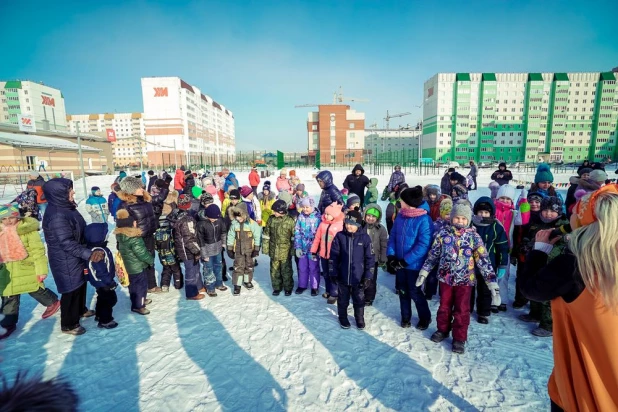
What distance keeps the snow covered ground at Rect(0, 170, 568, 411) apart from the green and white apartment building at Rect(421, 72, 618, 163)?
2796 inches

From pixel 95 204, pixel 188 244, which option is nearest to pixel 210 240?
pixel 188 244

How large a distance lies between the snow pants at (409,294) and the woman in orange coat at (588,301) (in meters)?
2.06

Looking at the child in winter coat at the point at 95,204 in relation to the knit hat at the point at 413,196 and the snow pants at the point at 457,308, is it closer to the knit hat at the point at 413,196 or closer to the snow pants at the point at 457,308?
the knit hat at the point at 413,196

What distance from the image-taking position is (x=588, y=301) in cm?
117

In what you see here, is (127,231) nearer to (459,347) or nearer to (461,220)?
(461,220)

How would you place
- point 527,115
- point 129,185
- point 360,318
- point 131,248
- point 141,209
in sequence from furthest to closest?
point 527,115 → point 141,209 → point 129,185 → point 131,248 → point 360,318

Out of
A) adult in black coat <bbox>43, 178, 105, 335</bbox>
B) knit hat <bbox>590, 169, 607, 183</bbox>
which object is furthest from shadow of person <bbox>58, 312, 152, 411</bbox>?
knit hat <bbox>590, 169, 607, 183</bbox>

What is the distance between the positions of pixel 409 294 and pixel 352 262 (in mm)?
816

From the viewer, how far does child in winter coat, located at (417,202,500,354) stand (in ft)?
9.95

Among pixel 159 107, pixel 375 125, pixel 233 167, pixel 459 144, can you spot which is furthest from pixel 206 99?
pixel 375 125

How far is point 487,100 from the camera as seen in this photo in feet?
211

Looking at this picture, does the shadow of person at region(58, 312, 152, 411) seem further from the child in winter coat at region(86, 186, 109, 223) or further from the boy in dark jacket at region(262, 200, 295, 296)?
the child in winter coat at region(86, 186, 109, 223)

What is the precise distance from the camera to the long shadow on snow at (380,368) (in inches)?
101

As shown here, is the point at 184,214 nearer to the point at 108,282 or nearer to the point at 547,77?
the point at 108,282
